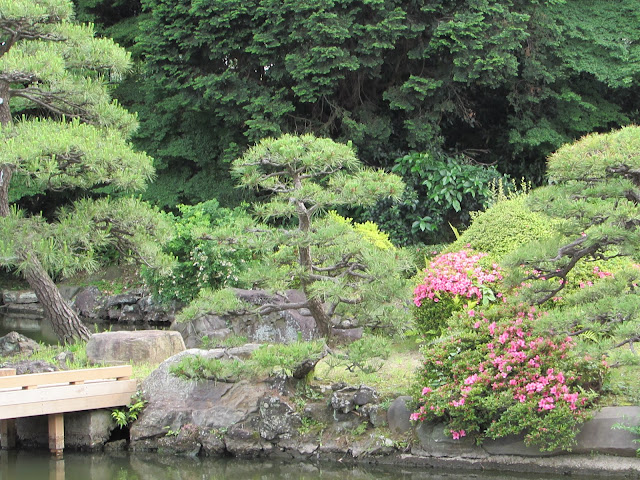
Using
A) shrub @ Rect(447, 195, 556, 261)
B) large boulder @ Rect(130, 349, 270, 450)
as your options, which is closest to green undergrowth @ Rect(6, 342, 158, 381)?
large boulder @ Rect(130, 349, 270, 450)

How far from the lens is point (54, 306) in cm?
868

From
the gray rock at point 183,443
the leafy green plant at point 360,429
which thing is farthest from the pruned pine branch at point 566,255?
the gray rock at point 183,443

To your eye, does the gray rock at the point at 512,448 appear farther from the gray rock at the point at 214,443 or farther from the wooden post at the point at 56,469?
the wooden post at the point at 56,469

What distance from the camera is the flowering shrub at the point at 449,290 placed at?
307 inches

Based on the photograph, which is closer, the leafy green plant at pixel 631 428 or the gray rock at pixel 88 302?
the leafy green plant at pixel 631 428

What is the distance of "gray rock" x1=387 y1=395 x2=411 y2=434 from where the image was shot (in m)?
6.53

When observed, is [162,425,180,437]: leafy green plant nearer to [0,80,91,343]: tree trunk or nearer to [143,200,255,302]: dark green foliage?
[0,80,91,343]: tree trunk

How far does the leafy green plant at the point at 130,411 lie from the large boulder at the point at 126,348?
37.5 inches

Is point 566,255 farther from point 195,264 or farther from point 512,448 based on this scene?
point 195,264

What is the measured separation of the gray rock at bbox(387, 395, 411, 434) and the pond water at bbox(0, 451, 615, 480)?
1.05ft

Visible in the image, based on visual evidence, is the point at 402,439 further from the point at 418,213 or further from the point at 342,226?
the point at 418,213

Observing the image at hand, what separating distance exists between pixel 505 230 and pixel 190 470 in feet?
13.5

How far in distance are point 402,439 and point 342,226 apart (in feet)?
6.26

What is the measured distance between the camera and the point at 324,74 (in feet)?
40.9
